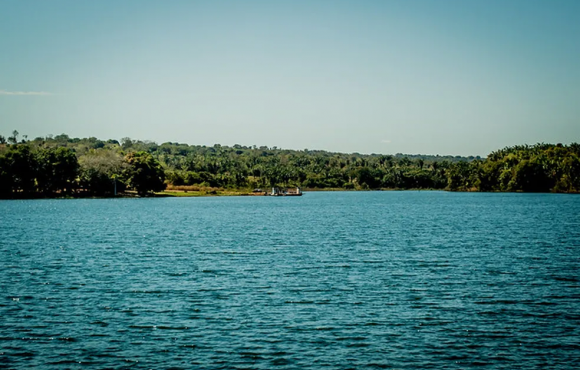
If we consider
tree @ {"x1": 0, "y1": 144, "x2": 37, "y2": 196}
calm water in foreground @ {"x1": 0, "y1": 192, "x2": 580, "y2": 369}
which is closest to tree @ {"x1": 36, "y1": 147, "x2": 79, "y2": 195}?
tree @ {"x1": 0, "y1": 144, "x2": 37, "y2": 196}

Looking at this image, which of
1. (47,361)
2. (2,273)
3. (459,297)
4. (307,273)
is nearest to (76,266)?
(2,273)

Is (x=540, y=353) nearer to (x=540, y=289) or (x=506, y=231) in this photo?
(x=540, y=289)

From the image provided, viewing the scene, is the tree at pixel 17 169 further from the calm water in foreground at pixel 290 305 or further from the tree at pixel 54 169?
the calm water in foreground at pixel 290 305

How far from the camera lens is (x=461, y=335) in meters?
26.6

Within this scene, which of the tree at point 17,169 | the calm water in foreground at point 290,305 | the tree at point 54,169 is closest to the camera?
the calm water in foreground at point 290,305

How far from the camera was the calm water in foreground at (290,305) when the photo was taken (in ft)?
77.8

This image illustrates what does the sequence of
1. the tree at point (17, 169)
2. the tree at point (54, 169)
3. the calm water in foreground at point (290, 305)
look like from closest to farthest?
1. the calm water in foreground at point (290, 305)
2. the tree at point (17, 169)
3. the tree at point (54, 169)

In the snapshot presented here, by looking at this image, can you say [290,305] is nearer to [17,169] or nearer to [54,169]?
[17,169]

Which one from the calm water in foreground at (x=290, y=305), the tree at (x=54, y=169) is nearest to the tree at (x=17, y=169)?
the tree at (x=54, y=169)

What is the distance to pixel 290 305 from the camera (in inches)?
1276

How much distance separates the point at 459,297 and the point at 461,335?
865 cm

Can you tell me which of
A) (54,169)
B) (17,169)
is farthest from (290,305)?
(54,169)

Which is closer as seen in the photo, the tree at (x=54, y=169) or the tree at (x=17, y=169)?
the tree at (x=17, y=169)

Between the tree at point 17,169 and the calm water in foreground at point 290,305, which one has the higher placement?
the tree at point 17,169
